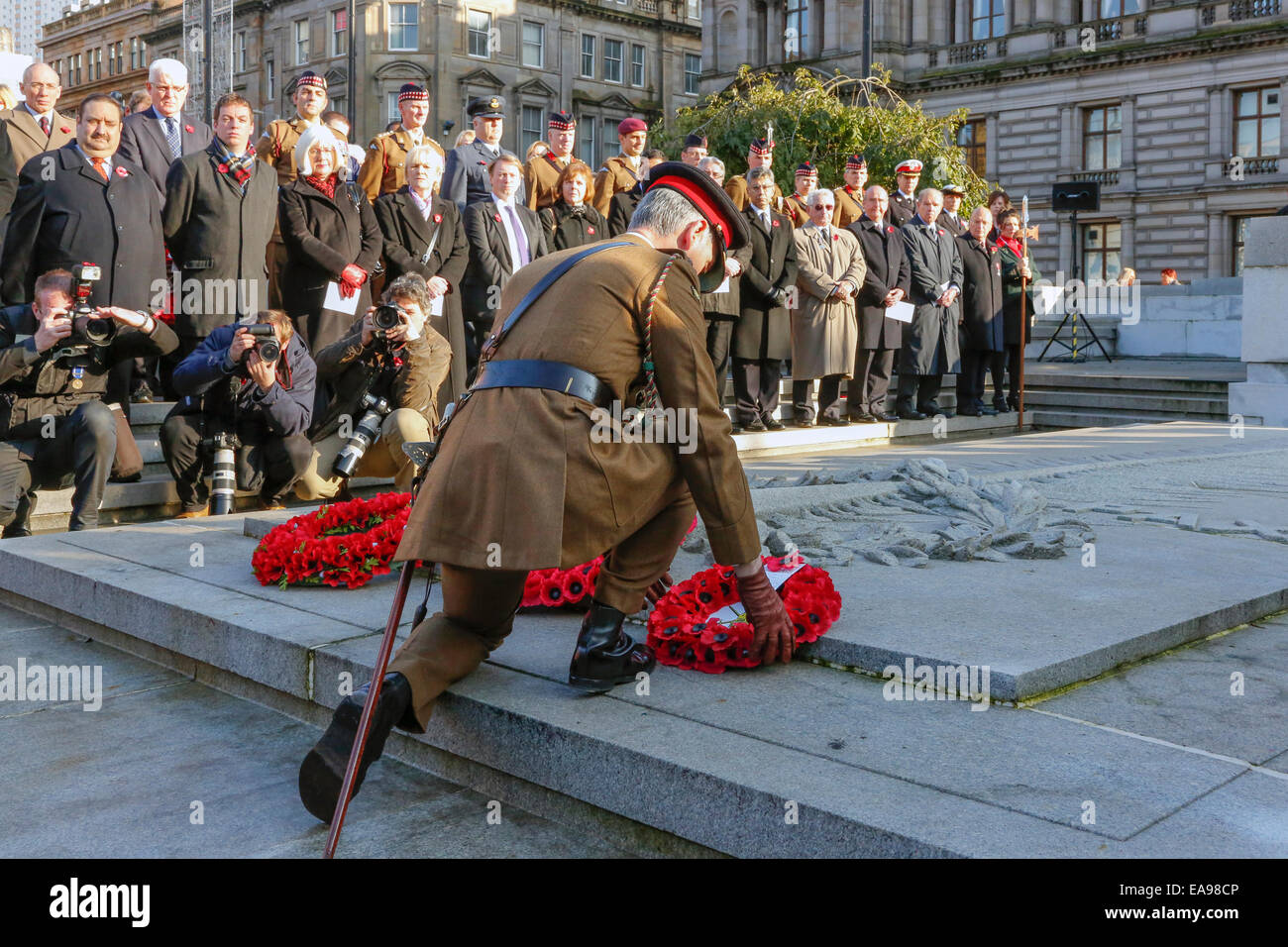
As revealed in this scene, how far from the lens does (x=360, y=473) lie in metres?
8.22

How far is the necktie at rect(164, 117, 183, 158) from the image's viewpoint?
974 cm

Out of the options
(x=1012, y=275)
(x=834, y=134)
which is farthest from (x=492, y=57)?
(x=1012, y=275)

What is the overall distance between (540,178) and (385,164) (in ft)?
5.87

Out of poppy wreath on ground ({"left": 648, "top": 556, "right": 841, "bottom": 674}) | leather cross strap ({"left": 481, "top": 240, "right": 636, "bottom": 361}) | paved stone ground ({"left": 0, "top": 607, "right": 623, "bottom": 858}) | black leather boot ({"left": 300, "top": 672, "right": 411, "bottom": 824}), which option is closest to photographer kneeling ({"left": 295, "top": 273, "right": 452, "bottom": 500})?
paved stone ground ({"left": 0, "top": 607, "right": 623, "bottom": 858})

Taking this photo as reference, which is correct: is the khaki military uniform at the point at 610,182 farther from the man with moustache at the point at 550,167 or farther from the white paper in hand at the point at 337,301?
the white paper in hand at the point at 337,301

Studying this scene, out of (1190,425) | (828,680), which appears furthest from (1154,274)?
(828,680)

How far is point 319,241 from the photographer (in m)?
8.93

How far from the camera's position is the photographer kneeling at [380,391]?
7.78 metres

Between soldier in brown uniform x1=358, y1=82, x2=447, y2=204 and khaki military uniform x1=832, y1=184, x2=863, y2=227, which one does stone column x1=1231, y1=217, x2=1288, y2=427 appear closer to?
khaki military uniform x1=832, y1=184, x2=863, y2=227

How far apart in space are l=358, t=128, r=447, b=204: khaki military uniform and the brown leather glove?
292 inches

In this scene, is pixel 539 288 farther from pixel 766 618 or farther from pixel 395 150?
pixel 395 150

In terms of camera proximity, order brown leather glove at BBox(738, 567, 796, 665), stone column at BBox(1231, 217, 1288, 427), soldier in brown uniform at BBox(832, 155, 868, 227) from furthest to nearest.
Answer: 1. stone column at BBox(1231, 217, 1288, 427)
2. soldier in brown uniform at BBox(832, 155, 868, 227)
3. brown leather glove at BBox(738, 567, 796, 665)

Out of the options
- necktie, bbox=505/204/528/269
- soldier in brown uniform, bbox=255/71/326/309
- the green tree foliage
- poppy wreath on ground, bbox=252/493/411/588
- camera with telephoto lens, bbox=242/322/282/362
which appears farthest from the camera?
the green tree foliage
